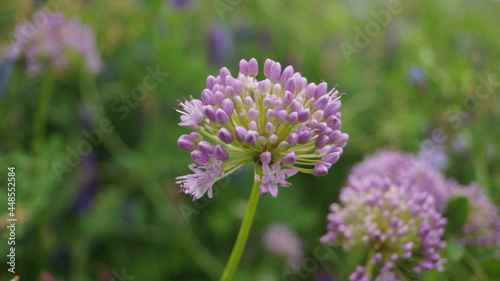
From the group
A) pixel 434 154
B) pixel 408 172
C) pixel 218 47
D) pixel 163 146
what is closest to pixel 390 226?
pixel 408 172

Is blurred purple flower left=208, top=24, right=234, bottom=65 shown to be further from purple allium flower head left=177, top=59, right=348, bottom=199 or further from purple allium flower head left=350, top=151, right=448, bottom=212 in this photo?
purple allium flower head left=177, top=59, right=348, bottom=199

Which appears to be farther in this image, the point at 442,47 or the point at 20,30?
the point at 442,47

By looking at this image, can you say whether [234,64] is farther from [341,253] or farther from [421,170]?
[421,170]

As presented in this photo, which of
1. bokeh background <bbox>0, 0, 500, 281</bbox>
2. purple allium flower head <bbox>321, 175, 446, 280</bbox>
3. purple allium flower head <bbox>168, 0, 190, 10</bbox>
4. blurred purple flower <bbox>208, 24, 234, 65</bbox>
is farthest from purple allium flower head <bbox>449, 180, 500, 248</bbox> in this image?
purple allium flower head <bbox>168, 0, 190, 10</bbox>

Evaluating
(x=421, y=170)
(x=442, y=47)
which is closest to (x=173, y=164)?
(x=421, y=170)

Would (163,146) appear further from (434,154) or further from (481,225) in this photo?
(481,225)

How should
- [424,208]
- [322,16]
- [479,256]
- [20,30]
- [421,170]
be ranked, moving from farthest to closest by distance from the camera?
[322,16] < [20,30] < [421,170] < [479,256] < [424,208]
